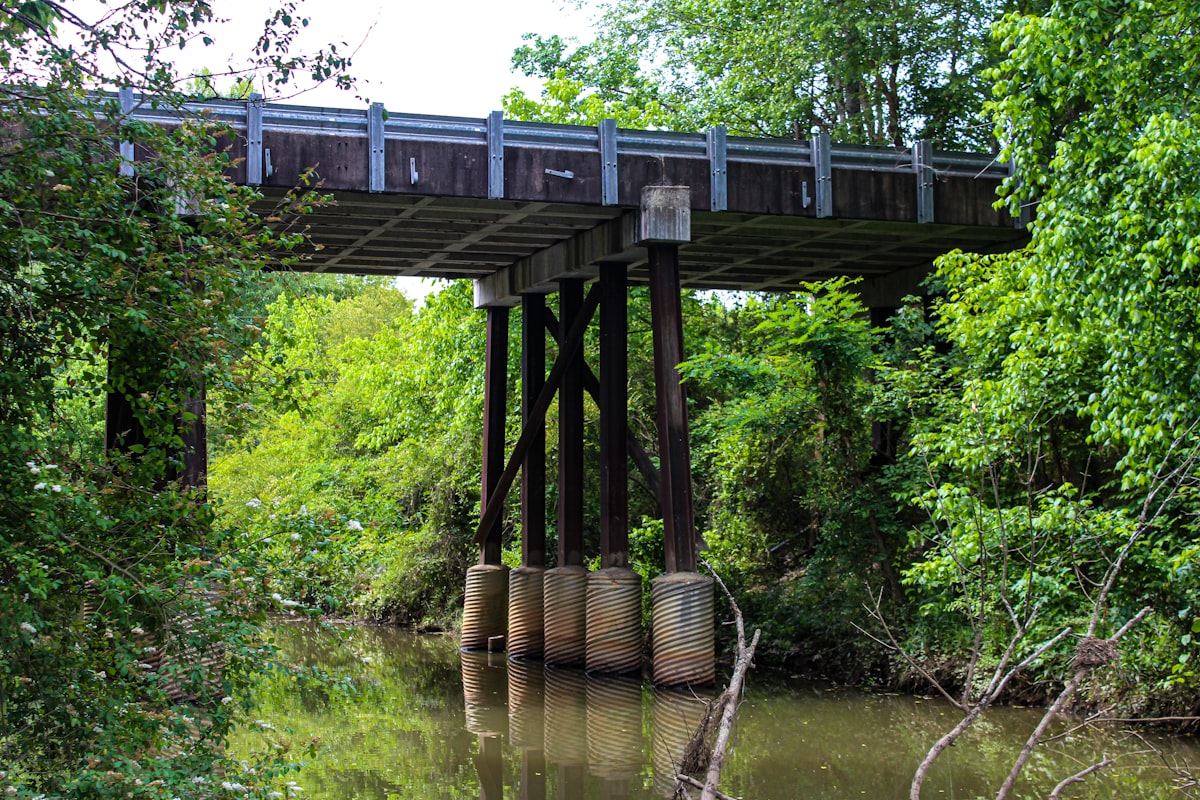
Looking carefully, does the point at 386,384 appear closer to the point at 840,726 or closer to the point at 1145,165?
the point at 840,726

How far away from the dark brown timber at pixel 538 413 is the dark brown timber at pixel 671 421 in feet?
6.13

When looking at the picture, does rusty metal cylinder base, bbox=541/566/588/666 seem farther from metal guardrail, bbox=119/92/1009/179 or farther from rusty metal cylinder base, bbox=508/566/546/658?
metal guardrail, bbox=119/92/1009/179

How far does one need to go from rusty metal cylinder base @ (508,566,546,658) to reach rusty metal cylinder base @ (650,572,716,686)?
3930 mm

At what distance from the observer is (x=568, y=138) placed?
1469 cm

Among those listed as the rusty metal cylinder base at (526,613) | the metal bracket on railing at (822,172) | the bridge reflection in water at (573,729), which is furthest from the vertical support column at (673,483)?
Result: the rusty metal cylinder base at (526,613)

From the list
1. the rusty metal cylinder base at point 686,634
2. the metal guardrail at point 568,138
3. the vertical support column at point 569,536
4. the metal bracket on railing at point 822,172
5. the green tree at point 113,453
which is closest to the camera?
the green tree at point 113,453

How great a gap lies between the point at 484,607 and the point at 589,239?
6.04 metres

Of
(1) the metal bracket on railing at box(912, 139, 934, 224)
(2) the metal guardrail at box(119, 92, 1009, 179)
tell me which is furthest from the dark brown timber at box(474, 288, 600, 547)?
(1) the metal bracket on railing at box(912, 139, 934, 224)

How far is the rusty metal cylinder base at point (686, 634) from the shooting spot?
1459 centimetres

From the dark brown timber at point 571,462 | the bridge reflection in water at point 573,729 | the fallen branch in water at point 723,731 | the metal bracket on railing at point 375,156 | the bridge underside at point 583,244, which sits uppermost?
the metal bracket on railing at point 375,156

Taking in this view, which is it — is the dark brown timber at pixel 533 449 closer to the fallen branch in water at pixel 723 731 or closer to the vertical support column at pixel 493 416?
the vertical support column at pixel 493 416

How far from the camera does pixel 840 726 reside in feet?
42.2

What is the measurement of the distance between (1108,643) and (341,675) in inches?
164

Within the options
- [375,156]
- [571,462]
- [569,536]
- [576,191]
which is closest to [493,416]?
[571,462]
